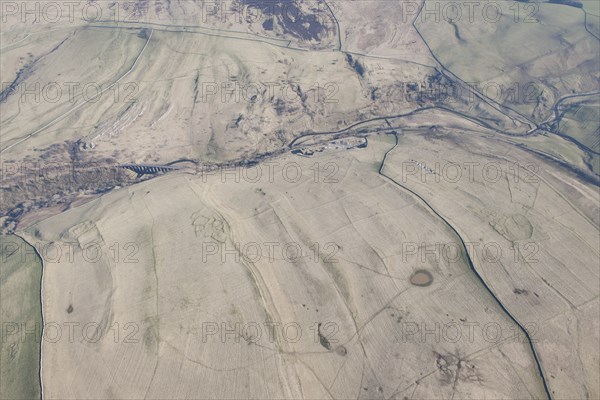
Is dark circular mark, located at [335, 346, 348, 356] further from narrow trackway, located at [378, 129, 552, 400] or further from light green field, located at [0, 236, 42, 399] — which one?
light green field, located at [0, 236, 42, 399]

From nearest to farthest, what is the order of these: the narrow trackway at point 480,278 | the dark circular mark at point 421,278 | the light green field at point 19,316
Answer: the light green field at point 19,316 → the narrow trackway at point 480,278 → the dark circular mark at point 421,278

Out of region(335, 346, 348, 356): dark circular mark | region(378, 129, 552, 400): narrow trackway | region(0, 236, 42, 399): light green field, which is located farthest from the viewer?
region(335, 346, 348, 356): dark circular mark

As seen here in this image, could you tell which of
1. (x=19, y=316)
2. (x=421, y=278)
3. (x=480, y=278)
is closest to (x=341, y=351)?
(x=421, y=278)

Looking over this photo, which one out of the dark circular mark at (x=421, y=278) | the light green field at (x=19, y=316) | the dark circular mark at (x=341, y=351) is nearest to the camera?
the light green field at (x=19, y=316)

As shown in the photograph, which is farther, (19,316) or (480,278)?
(480,278)

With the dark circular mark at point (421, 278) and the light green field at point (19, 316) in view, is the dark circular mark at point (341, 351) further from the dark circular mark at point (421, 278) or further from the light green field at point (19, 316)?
the light green field at point (19, 316)

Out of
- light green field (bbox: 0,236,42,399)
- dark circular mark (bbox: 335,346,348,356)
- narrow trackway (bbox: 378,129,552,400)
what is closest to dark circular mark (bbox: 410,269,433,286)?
narrow trackway (bbox: 378,129,552,400)

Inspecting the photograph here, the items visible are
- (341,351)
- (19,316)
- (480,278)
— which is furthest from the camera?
(480,278)

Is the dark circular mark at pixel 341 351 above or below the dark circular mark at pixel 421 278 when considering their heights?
below

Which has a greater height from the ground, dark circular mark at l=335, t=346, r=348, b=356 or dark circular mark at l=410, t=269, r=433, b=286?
dark circular mark at l=410, t=269, r=433, b=286

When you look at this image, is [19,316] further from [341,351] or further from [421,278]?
[421,278]

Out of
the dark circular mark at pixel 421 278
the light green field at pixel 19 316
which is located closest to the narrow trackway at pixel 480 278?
the dark circular mark at pixel 421 278
